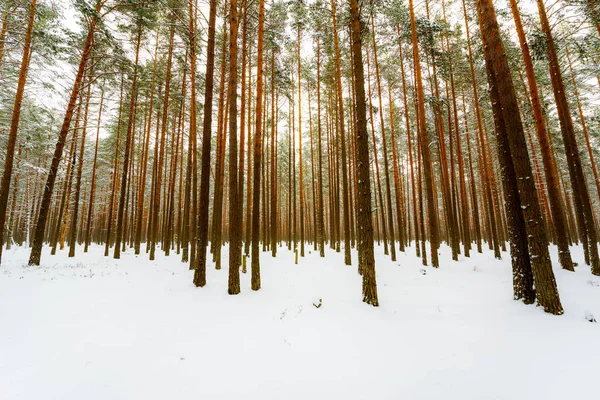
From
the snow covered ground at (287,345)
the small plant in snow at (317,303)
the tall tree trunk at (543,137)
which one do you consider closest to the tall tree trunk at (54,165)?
the snow covered ground at (287,345)

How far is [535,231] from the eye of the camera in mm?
5016

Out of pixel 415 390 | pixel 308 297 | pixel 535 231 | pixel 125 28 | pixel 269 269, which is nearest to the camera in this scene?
pixel 415 390

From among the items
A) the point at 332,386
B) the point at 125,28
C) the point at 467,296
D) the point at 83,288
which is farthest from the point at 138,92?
the point at 467,296

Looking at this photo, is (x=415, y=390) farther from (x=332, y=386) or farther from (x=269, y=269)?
(x=269, y=269)

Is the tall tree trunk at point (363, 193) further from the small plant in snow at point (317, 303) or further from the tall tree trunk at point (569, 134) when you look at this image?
the tall tree trunk at point (569, 134)

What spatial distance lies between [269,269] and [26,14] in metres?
13.9

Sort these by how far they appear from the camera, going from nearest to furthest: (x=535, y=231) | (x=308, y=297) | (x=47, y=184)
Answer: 1. (x=535, y=231)
2. (x=308, y=297)
3. (x=47, y=184)

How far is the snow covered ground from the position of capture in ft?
9.64

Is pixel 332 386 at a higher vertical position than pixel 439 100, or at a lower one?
lower

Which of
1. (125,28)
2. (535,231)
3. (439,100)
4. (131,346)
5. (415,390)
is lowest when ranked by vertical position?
(415,390)

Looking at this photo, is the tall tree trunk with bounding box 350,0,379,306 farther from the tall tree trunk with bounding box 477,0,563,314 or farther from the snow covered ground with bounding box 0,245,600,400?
the tall tree trunk with bounding box 477,0,563,314

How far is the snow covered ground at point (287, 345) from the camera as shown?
2938 mm

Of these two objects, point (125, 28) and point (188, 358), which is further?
point (125, 28)

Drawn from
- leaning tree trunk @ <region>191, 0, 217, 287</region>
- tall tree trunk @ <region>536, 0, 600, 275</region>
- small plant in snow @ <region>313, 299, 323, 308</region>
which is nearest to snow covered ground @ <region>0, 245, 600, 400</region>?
small plant in snow @ <region>313, 299, 323, 308</region>
